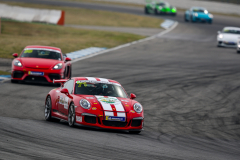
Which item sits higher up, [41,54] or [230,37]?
[41,54]

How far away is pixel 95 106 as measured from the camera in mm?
9477

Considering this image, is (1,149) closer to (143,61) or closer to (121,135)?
(121,135)

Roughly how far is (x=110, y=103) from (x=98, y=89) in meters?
0.79

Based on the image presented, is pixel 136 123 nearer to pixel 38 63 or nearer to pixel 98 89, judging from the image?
pixel 98 89

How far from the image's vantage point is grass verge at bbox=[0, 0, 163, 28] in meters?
42.1

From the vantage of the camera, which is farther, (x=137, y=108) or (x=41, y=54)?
(x=41, y=54)

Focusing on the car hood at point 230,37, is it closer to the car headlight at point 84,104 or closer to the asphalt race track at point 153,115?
the asphalt race track at point 153,115

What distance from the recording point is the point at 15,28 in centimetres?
3278

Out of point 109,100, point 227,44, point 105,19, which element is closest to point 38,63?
point 109,100

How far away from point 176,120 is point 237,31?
19.3 m

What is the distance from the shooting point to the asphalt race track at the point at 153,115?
7480 mm

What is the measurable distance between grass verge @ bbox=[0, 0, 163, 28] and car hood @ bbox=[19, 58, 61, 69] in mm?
25197

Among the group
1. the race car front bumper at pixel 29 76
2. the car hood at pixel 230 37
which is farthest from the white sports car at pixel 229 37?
the race car front bumper at pixel 29 76

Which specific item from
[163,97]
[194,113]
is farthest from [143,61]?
[194,113]
